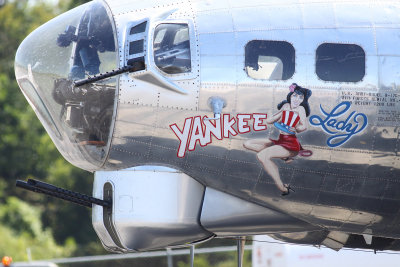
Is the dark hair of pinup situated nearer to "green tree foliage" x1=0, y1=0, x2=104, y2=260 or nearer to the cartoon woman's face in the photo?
the cartoon woman's face

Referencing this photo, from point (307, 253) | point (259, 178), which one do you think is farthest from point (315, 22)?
point (307, 253)

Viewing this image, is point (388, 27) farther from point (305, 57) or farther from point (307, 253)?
point (307, 253)

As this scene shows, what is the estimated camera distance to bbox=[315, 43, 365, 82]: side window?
1029 centimetres

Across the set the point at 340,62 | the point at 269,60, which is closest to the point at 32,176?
the point at 269,60

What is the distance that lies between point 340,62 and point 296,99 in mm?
689

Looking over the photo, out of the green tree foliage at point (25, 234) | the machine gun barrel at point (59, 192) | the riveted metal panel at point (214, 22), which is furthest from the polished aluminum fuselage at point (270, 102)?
the green tree foliage at point (25, 234)

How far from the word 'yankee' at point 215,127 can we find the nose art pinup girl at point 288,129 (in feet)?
0.48

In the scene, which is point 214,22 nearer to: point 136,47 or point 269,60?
point 269,60

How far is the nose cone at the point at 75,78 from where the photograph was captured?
1033 cm

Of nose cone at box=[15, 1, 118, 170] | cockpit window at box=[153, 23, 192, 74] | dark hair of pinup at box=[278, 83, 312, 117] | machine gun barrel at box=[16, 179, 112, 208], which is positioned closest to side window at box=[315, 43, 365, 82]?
dark hair of pinup at box=[278, 83, 312, 117]

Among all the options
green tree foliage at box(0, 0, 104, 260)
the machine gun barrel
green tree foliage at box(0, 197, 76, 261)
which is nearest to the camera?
the machine gun barrel

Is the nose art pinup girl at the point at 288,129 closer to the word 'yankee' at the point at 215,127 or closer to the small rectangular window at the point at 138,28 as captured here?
the word 'yankee' at the point at 215,127

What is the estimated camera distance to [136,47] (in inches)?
406

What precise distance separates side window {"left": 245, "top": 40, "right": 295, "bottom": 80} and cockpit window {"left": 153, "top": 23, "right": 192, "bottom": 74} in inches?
27.2
